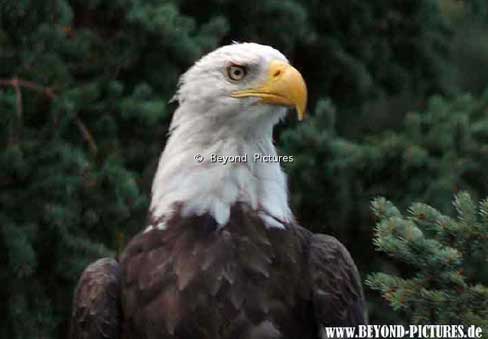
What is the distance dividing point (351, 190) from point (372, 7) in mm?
1497

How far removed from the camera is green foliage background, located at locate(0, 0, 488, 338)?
17.0 ft

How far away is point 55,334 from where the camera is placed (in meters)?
5.46

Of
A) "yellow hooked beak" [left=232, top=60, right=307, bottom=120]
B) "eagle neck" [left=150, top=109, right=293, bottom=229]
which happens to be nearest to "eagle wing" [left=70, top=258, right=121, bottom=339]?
"eagle neck" [left=150, top=109, right=293, bottom=229]

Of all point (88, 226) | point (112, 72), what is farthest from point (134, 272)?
point (112, 72)

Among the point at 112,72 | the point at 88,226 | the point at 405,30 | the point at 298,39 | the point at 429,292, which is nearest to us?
the point at 429,292

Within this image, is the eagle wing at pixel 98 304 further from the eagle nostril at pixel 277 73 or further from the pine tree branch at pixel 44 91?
the pine tree branch at pixel 44 91

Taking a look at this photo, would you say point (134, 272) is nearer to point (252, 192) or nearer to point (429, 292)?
point (252, 192)

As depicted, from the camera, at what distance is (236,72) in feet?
14.8

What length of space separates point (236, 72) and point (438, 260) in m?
1.23

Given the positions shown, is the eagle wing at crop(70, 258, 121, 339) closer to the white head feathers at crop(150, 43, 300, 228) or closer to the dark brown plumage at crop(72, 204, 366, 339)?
the dark brown plumage at crop(72, 204, 366, 339)

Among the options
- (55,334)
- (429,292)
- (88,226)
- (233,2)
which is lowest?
(55,334)
